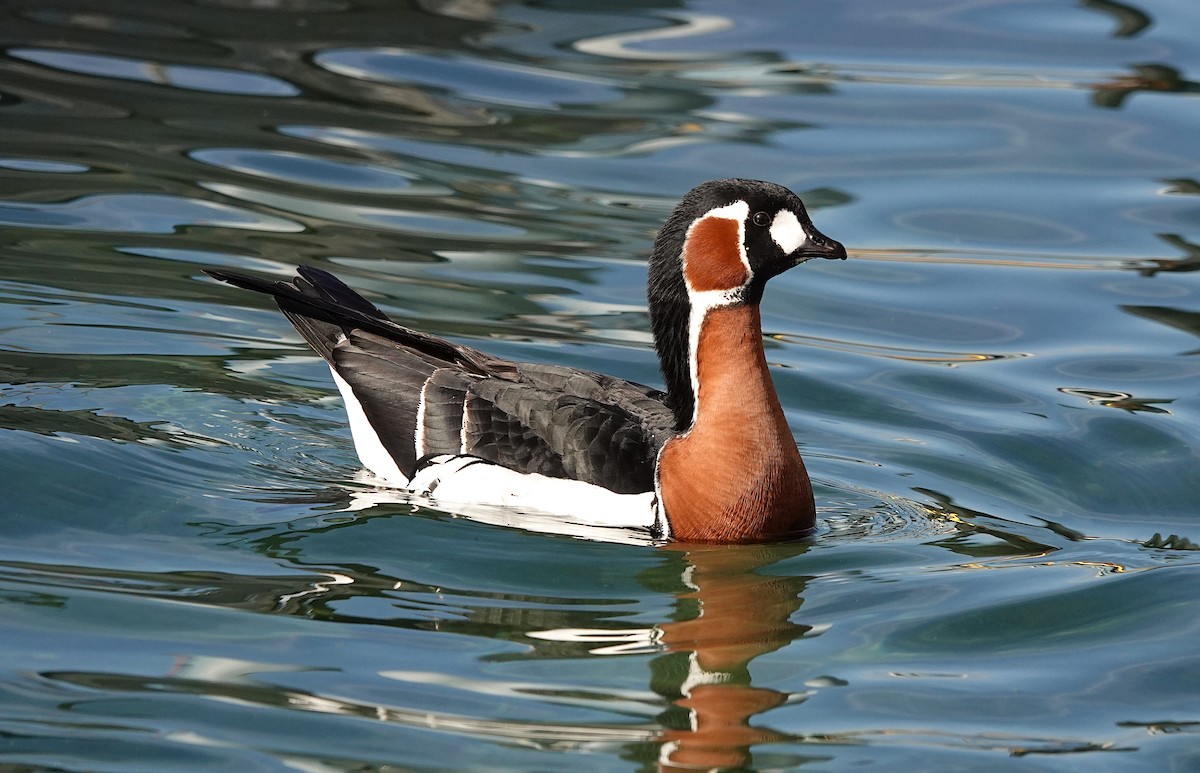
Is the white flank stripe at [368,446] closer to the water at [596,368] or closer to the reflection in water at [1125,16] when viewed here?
the water at [596,368]

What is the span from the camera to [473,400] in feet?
28.5

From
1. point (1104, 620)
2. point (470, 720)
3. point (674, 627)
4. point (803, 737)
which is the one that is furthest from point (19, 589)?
point (1104, 620)

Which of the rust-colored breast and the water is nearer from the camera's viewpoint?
the water

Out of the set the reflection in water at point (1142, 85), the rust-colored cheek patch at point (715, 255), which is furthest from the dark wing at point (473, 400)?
the reflection in water at point (1142, 85)

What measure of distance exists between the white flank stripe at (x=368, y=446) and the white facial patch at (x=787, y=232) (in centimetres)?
220

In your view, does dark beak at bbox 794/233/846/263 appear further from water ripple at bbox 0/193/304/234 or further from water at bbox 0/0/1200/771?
water ripple at bbox 0/193/304/234

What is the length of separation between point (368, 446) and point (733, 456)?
6.51ft

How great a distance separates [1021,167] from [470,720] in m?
10.1

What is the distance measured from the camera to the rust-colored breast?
815cm

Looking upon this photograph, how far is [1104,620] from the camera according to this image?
7.61 metres

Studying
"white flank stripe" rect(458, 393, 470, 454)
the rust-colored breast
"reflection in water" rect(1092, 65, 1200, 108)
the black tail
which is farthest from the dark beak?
"reflection in water" rect(1092, 65, 1200, 108)

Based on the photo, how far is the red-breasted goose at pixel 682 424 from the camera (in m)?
8.15

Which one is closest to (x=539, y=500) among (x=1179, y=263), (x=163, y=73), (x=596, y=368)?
(x=596, y=368)

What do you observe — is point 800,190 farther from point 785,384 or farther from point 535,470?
point 535,470
